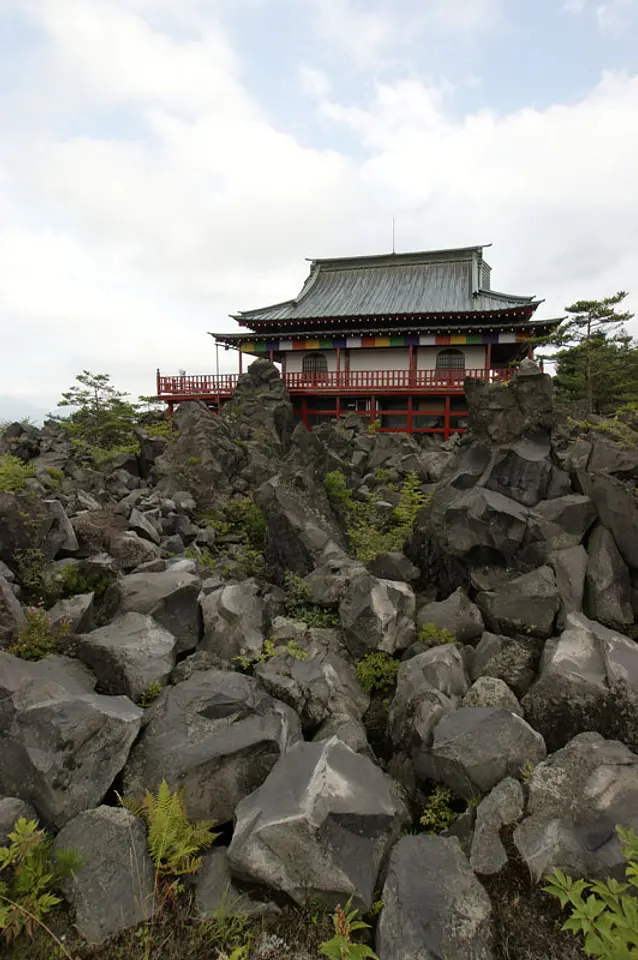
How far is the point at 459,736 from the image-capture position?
5270 mm

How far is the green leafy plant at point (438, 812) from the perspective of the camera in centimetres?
501

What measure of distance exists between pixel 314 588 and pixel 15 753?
5.06 meters

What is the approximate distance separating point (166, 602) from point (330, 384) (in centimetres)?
2223

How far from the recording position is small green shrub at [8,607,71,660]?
20.6 feet

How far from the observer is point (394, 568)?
9.80 meters

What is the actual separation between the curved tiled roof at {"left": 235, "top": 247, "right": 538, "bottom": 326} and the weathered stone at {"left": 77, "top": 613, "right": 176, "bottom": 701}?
24.4 meters

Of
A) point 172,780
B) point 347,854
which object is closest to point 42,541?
point 172,780

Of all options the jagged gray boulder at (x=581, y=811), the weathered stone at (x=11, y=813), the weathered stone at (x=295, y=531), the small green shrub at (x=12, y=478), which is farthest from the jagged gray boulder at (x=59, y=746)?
the small green shrub at (x=12, y=478)

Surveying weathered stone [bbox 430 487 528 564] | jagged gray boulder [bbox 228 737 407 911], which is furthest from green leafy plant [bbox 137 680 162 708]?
weathered stone [bbox 430 487 528 564]

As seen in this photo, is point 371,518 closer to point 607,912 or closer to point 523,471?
point 523,471

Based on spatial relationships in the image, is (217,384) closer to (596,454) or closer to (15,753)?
(596,454)

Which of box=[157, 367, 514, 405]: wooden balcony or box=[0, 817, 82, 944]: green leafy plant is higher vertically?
box=[157, 367, 514, 405]: wooden balcony

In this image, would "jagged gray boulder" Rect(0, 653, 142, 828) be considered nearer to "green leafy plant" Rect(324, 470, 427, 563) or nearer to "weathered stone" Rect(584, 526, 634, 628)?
"green leafy plant" Rect(324, 470, 427, 563)

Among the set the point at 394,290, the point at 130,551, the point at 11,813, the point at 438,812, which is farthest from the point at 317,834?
the point at 394,290
